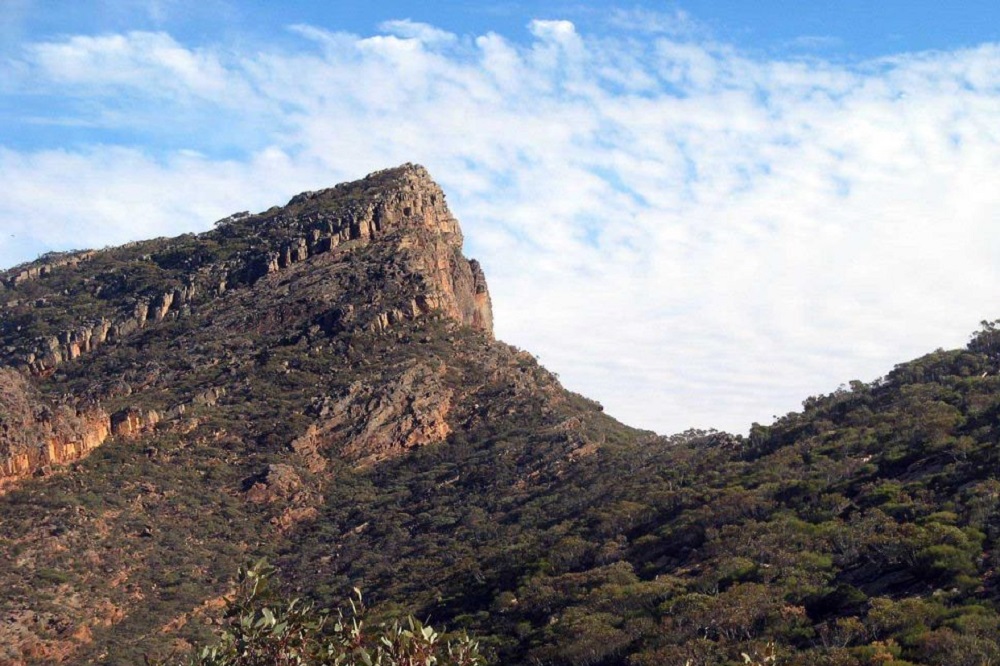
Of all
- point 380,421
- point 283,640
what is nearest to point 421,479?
point 380,421

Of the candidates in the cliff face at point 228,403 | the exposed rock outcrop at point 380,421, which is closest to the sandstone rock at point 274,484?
the cliff face at point 228,403

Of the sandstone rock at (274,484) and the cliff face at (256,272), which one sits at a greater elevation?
the cliff face at (256,272)

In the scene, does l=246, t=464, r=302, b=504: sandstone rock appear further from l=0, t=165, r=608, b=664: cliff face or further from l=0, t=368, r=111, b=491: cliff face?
l=0, t=368, r=111, b=491: cliff face

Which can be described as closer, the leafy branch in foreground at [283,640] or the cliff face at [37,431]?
the leafy branch in foreground at [283,640]

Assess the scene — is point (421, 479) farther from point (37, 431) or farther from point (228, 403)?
point (37, 431)

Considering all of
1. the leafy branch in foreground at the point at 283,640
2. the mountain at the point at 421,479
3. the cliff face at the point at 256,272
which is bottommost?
the leafy branch in foreground at the point at 283,640

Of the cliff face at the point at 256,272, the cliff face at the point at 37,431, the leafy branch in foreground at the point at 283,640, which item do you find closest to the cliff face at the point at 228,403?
the cliff face at the point at 37,431

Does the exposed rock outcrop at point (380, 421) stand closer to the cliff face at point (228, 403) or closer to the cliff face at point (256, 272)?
the cliff face at point (228, 403)

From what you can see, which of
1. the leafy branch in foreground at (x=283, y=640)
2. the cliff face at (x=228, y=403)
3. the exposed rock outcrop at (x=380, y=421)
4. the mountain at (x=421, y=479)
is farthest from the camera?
the exposed rock outcrop at (x=380, y=421)

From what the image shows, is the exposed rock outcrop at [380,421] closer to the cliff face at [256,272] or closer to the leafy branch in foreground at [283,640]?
the cliff face at [256,272]

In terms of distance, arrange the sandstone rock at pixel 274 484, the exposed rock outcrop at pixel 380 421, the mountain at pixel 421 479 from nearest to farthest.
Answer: the mountain at pixel 421 479 < the sandstone rock at pixel 274 484 < the exposed rock outcrop at pixel 380 421

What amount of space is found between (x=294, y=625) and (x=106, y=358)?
268 ft

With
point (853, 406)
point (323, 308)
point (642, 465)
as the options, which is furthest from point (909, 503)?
point (323, 308)

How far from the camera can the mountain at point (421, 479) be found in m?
40.4
